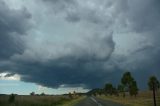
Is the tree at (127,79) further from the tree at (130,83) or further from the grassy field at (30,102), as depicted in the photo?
the grassy field at (30,102)

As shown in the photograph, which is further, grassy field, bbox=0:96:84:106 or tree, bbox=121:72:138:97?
tree, bbox=121:72:138:97

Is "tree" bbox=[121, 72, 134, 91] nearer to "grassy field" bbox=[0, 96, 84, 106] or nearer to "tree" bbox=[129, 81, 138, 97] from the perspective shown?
"tree" bbox=[129, 81, 138, 97]

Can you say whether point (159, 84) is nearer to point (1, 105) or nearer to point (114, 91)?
point (1, 105)

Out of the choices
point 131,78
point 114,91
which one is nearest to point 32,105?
point 131,78

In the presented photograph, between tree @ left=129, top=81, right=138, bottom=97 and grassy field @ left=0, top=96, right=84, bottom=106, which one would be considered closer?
grassy field @ left=0, top=96, right=84, bottom=106

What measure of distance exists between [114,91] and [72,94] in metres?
57.3

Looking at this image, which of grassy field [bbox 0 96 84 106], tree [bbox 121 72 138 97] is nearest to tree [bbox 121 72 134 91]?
tree [bbox 121 72 138 97]

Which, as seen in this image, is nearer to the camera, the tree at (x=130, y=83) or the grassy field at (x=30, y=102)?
the grassy field at (x=30, y=102)

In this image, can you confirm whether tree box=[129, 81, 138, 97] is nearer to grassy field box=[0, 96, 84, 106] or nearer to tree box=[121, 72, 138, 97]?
tree box=[121, 72, 138, 97]

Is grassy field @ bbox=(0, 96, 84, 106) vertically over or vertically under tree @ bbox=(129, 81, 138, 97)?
under

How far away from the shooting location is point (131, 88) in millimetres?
120500

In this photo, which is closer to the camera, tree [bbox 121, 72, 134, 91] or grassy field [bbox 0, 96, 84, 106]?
grassy field [bbox 0, 96, 84, 106]

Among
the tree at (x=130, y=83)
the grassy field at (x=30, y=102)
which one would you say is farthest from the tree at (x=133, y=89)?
the grassy field at (x=30, y=102)

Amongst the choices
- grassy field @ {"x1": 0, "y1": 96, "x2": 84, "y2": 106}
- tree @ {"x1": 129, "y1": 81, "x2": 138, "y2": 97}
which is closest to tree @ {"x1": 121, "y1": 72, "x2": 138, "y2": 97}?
tree @ {"x1": 129, "y1": 81, "x2": 138, "y2": 97}
